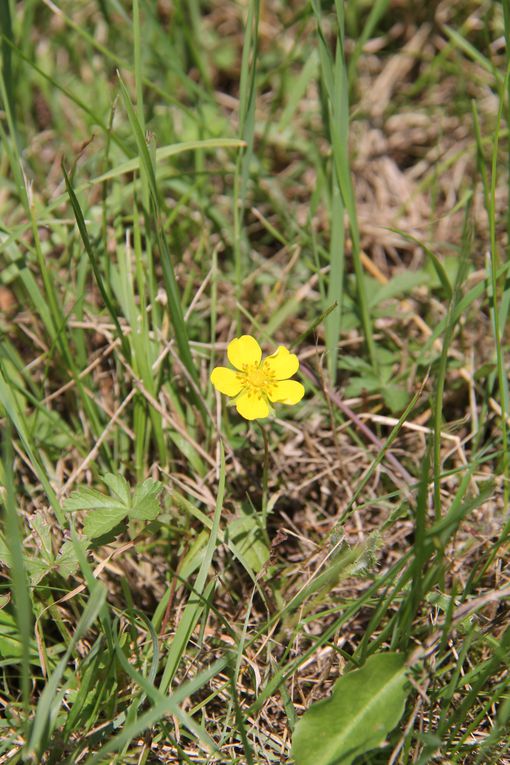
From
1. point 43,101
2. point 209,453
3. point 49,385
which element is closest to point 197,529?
point 209,453

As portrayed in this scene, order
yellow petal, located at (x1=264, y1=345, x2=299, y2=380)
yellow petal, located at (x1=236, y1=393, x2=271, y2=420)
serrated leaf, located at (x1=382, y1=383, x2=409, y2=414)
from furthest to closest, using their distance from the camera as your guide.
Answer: serrated leaf, located at (x1=382, y1=383, x2=409, y2=414), yellow petal, located at (x1=264, y1=345, x2=299, y2=380), yellow petal, located at (x1=236, y1=393, x2=271, y2=420)

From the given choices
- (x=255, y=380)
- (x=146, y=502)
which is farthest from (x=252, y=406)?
(x=146, y=502)

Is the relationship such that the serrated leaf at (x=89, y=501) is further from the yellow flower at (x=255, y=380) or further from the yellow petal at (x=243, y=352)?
the yellow petal at (x=243, y=352)

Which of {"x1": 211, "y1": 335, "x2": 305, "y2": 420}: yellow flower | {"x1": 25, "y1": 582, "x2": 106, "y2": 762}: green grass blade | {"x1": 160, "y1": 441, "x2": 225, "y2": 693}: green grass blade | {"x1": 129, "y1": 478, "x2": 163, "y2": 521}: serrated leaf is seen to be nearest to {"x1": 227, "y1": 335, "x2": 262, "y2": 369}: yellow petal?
{"x1": 211, "y1": 335, "x2": 305, "y2": 420}: yellow flower

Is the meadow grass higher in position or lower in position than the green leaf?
higher

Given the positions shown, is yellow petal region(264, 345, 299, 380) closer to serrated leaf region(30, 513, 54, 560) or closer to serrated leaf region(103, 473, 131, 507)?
serrated leaf region(103, 473, 131, 507)

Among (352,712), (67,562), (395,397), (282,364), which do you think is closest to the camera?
(352,712)

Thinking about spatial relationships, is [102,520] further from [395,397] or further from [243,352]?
[395,397]
